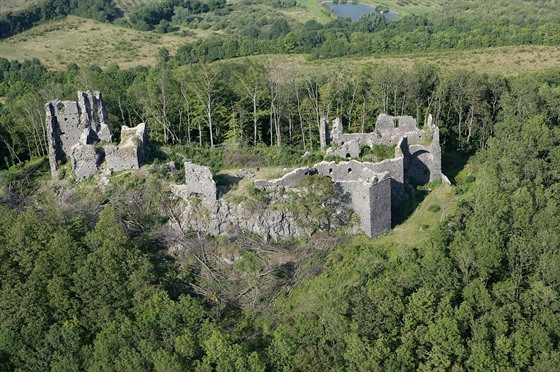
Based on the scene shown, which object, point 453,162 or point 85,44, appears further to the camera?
point 85,44

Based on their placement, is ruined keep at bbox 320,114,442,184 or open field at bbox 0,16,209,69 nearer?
ruined keep at bbox 320,114,442,184

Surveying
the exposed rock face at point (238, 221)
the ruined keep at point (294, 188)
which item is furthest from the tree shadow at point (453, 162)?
the exposed rock face at point (238, 221)

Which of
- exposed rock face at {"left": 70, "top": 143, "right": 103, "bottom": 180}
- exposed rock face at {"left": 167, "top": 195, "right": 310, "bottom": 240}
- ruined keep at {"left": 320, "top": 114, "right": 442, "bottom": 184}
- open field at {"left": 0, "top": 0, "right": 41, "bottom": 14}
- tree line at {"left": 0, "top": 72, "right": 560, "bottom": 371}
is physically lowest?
tree line at {"left": 0, "top": 72, "right": 560, "bottom": 371}

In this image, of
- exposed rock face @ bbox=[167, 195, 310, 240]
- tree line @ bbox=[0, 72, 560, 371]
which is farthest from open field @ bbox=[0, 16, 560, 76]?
tree line @ bbox=[0, 72, 560, 371]

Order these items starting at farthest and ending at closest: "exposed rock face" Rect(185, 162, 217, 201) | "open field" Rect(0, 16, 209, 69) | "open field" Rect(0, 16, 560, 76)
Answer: "open field" Rect(0, 16, 209, 69) < "open field" Rect(0, 16, 560, 76) < "exposed rock face" Rect(185, 162, 217, 201)

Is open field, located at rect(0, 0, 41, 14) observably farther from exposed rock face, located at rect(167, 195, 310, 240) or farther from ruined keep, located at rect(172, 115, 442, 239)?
exposed rock face, located at rect(167, 195, 310, 240)

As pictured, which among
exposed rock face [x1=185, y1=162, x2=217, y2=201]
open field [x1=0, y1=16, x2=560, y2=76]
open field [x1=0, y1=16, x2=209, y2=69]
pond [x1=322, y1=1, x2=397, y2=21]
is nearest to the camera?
exposed rock face [x1=185, y1=162, x2=217, y2=201]

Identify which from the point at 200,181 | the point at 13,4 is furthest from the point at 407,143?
the point at 13,4

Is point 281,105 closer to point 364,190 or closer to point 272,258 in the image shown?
point 364,190
